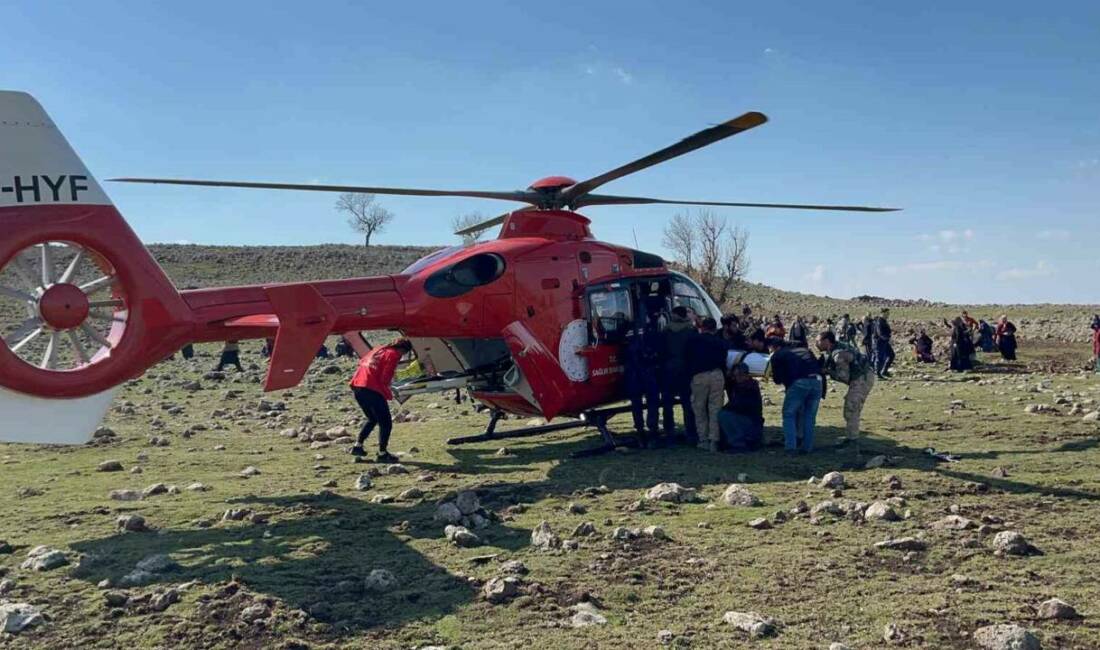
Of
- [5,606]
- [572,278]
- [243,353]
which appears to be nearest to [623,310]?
[572,278]

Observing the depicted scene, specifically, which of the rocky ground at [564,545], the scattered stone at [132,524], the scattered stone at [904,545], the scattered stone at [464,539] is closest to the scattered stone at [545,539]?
the rocky ground at [564,545]

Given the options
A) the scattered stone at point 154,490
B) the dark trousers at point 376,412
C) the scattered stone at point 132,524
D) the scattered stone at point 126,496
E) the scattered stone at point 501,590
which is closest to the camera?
the scattered stone at point 501,590

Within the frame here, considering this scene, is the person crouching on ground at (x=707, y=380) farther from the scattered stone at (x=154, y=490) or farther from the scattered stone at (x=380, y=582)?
the scattered stone at (x=154, y=490)

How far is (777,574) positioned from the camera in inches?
236

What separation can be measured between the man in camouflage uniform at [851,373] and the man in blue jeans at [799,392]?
359 mm

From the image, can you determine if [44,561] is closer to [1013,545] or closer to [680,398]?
[1013,545]

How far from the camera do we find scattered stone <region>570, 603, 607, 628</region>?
5.23 meters

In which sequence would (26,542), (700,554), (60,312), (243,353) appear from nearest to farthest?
1. (700,554)
2. (26,542)
3. (60,312)
4. (243,353)

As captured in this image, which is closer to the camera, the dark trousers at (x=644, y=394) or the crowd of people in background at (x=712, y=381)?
the crowd of people in background at (x=712, y=381)

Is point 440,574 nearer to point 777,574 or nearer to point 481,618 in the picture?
point 481,618

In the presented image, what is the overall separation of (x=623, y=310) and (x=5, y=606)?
8.74m

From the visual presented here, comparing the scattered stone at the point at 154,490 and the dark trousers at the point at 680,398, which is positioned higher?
the dark trousers at the point at 680,398

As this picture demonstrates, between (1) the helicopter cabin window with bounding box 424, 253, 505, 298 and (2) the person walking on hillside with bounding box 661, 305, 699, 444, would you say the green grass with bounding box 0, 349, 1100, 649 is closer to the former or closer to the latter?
(2) the person walking on hillside with bounding box 661, 305, 699, 444

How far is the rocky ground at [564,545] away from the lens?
17.0 feet
